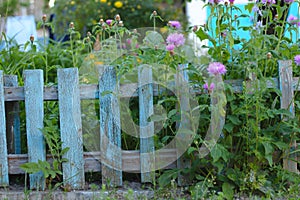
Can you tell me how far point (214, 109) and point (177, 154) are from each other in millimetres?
406

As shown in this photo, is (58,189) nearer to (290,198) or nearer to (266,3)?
(290,198)

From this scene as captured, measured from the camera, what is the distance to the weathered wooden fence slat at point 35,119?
286 cm

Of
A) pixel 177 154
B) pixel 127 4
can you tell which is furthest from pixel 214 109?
pixel 127 4

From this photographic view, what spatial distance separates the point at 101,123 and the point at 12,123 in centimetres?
60

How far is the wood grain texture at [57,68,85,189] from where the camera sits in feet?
9.42

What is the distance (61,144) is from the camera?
115 inches

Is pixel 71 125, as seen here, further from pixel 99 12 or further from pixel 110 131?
pixel 99 12

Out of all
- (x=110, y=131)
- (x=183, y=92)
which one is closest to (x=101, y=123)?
(x=110, y=131)

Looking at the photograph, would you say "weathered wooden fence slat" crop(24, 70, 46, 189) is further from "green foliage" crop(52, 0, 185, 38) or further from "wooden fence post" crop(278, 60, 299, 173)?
"green foliage" crop(52, 0, 185, 38)

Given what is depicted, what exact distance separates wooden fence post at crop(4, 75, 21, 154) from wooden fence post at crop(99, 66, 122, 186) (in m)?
0.53

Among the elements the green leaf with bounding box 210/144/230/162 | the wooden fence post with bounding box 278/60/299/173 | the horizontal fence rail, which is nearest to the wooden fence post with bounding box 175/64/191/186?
the horizontal fence rail

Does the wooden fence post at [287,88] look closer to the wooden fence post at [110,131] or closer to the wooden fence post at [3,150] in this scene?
the wooden fence post at [110,131]

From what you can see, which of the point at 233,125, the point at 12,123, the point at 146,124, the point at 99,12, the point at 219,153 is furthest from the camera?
the point at 99,12

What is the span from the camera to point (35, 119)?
2.89 meters
